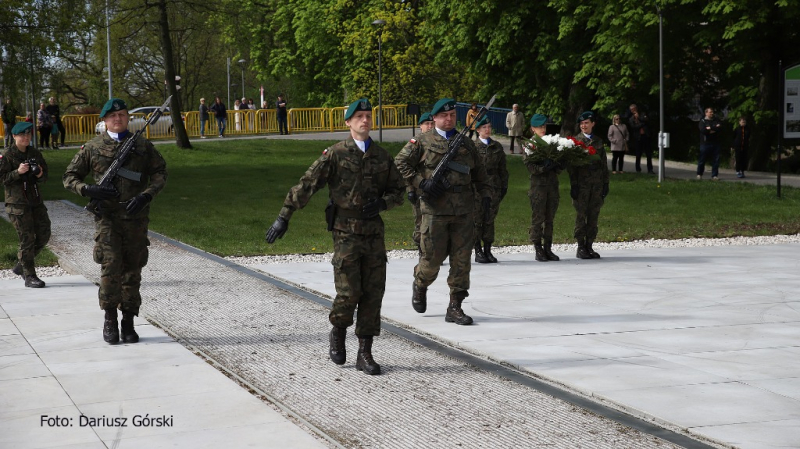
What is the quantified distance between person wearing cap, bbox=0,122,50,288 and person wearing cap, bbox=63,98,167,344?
319 cm

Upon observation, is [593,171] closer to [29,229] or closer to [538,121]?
[538,121]

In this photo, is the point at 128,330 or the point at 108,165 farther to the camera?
the point at 128,330

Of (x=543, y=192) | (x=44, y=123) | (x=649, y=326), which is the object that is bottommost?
(x=649, y=326)

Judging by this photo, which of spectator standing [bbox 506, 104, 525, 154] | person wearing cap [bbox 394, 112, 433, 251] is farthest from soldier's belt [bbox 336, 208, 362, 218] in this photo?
spectator standing [bbox 506, 104, 525, 154]

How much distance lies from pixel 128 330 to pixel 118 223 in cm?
98

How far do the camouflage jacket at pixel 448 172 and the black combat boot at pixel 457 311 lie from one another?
2.80ft

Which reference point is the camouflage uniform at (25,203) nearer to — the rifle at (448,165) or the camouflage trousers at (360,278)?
the rifle at (448,165)

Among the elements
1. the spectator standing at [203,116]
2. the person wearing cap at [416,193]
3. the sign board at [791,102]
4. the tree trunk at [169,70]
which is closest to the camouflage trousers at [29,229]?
the person wearing cap at [416,193]

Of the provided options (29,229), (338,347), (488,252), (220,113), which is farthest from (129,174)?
(220,113)

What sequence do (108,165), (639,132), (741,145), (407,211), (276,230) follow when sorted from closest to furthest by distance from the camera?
1. (276,230)
2. (108,165)
3. (407,211)
4. (741,145)
5. (639,132)

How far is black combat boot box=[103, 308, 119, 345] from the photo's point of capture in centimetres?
927

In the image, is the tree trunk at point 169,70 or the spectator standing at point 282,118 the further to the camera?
the spectator standing at point 282,118

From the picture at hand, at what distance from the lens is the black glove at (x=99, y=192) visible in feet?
29.3

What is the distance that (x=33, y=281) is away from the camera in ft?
42.3
